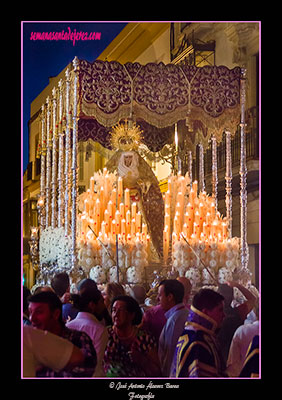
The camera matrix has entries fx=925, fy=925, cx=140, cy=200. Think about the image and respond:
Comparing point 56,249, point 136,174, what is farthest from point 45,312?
point 136,174

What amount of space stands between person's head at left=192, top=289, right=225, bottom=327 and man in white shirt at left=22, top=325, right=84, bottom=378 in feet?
3.49

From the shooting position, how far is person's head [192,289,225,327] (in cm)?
675

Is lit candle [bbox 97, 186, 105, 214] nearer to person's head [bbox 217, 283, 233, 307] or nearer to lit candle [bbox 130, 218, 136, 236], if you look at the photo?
lit candle [bbox 130, 218, 136, 236]

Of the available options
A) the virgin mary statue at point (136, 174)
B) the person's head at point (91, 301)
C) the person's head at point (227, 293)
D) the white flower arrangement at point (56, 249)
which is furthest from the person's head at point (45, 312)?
the virgin mary statue at point (136, 174)

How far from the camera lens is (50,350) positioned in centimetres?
607

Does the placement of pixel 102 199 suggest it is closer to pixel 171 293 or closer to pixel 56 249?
pixel 56 249

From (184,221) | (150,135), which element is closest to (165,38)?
(150,135)

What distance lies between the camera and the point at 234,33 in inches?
490

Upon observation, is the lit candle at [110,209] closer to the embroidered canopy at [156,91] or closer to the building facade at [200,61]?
the building facade at [200,61]

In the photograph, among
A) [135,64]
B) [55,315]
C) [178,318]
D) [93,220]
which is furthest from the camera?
[93,220]

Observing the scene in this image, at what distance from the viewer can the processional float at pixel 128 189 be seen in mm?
11922

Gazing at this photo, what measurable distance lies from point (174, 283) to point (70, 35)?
3.21 metres

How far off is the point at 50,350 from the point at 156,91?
6634 mm

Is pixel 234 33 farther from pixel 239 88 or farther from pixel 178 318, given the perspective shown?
pixel 178 318
